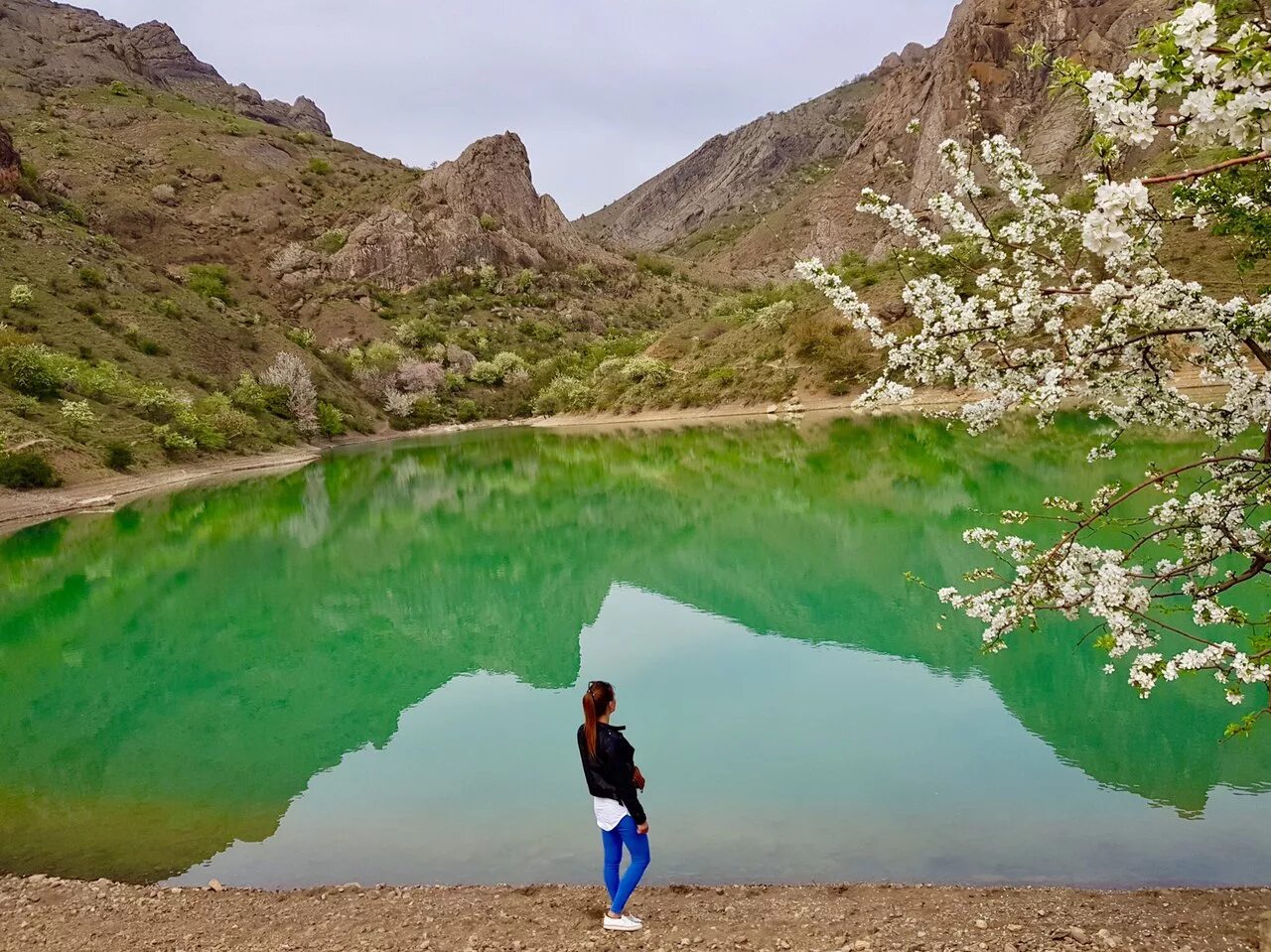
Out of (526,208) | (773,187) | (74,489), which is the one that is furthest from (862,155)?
(74,489)

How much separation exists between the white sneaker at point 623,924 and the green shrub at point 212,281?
298ft

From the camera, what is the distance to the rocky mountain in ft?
297

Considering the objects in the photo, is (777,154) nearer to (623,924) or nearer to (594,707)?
(594,707)

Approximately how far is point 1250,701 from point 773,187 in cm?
17167

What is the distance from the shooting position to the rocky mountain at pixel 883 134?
90.5 metres

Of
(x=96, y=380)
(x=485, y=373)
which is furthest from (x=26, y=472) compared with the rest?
(x=485, y=373)

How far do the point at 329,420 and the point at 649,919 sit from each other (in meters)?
77.4

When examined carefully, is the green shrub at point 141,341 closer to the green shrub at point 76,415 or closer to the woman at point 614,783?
the green shrub at point 76,415

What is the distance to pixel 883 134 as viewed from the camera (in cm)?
12531

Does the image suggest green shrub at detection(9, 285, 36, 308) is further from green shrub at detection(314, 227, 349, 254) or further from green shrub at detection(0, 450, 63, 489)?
green shrub at detection(314, 227, 349, 254)

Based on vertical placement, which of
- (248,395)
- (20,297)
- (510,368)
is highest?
(510,368)

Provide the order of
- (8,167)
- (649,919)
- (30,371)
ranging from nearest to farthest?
(649,919)
(30,371)
(8,167)

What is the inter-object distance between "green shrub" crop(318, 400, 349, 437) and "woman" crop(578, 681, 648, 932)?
75.4 meters

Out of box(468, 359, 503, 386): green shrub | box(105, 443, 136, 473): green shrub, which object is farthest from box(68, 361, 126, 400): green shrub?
box(468, 359, 503, 386): green shrub
